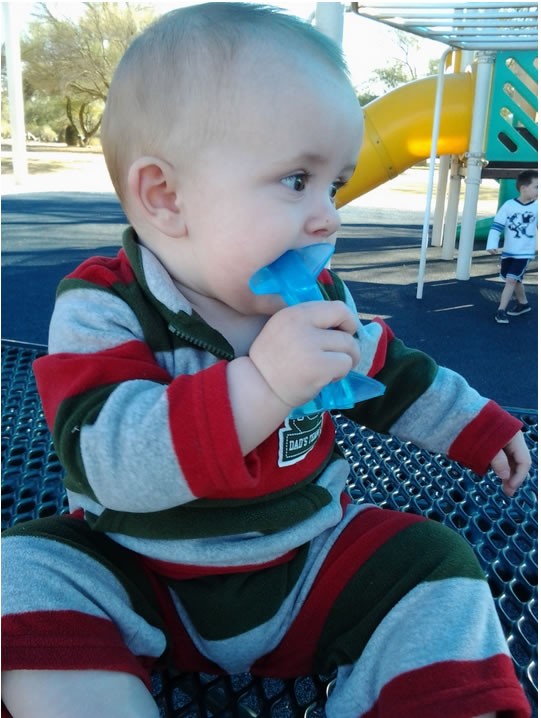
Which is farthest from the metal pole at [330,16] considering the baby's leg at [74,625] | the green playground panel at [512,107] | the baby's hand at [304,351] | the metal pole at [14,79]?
the metal pole at [14,79]

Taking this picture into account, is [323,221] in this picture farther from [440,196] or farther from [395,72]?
[395,72]

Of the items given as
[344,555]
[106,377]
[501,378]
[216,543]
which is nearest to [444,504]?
[344,555]

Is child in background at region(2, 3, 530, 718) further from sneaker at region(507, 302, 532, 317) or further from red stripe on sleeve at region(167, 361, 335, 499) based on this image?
sneaker at region(507, 302, 532, 317)

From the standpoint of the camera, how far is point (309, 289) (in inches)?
24.7

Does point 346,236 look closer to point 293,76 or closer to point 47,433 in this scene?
point 47,433

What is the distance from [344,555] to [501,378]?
5.83 feet

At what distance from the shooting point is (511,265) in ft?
11.0

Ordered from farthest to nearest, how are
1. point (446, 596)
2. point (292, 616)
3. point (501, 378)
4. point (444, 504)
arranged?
point (501, 378), point (444, 504), point (292, 616), point (446, 596)

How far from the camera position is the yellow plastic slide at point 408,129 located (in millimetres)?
3986

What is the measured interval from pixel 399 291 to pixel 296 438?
3.07 meters

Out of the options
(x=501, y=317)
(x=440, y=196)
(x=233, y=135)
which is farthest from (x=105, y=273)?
(x=440, y=196)

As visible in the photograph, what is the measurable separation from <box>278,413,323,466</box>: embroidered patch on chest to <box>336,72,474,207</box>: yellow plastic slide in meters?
3.38

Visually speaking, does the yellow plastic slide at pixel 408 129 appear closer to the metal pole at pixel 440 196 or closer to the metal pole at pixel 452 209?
the metal pole at pixel 452 209

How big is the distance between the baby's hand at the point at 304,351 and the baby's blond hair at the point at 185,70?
0.67 ft
